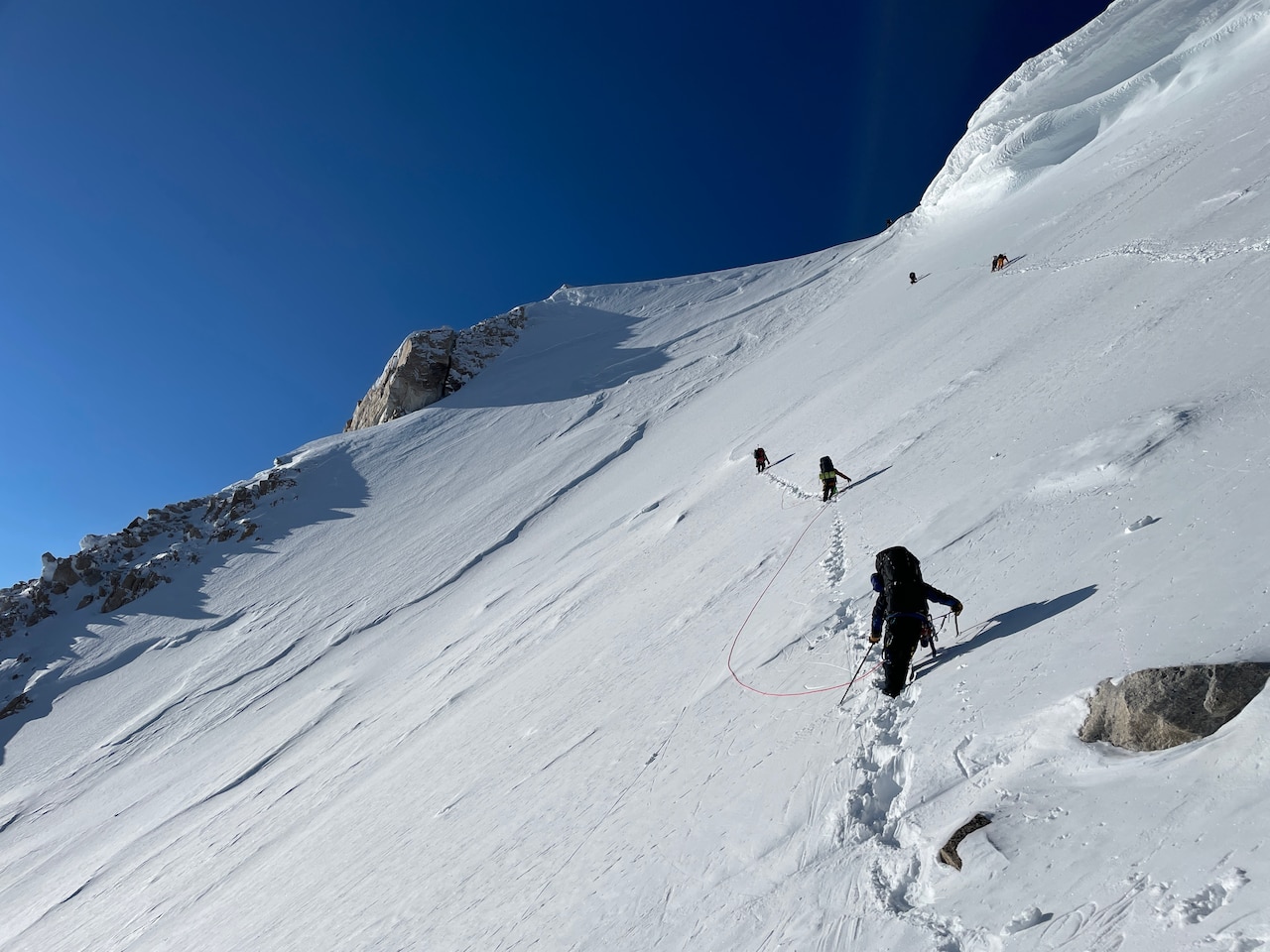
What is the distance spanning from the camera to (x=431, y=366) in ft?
165

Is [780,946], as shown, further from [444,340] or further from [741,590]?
[444,340]

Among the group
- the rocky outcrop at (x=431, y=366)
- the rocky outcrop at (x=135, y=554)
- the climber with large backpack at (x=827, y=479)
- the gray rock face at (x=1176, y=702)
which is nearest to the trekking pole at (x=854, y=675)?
the gray rock face at (x=1176, y=702)

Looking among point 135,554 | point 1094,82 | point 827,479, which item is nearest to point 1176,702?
point 827,479

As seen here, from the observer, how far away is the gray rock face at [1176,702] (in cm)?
345

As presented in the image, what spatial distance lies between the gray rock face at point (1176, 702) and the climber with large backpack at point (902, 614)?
6.13 ft

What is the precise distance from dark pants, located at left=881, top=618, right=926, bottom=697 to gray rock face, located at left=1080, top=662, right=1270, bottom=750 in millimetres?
1860

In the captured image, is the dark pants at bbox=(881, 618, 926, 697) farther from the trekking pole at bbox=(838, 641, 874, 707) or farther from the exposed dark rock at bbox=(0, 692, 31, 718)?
the exposed dark rock at bbox=(0, 692, 31, 718)

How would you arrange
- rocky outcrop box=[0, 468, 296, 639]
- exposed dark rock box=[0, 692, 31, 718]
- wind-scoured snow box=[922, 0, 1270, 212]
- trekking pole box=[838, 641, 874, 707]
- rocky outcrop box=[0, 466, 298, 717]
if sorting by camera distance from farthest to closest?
rocky outcrop box=[0, 468, 296, 639] → rocky outcrop box=[0, 466, 298, 717] → wind-scoured snow box=[922, 0, 1270, 212] → exposed dark rock box=[0, 692, 31, 718] → trekking pole box=[838, 641, 874, 707]

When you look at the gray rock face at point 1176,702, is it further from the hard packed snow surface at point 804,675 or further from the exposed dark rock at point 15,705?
the exposed dark rock at point 15,705

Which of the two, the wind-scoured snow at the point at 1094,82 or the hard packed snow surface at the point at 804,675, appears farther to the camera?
the wind-scoured snow at the point at 1094,82

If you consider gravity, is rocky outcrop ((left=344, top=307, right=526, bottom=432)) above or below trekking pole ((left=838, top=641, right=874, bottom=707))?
above

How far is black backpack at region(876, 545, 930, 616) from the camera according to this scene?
5781 millimetres

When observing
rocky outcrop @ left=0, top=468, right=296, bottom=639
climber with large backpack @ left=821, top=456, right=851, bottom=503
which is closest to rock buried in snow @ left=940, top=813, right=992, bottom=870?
climber with large backpack @ left=821, top=456, right=851, bottom=503

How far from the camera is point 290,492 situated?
3841 centimetres
